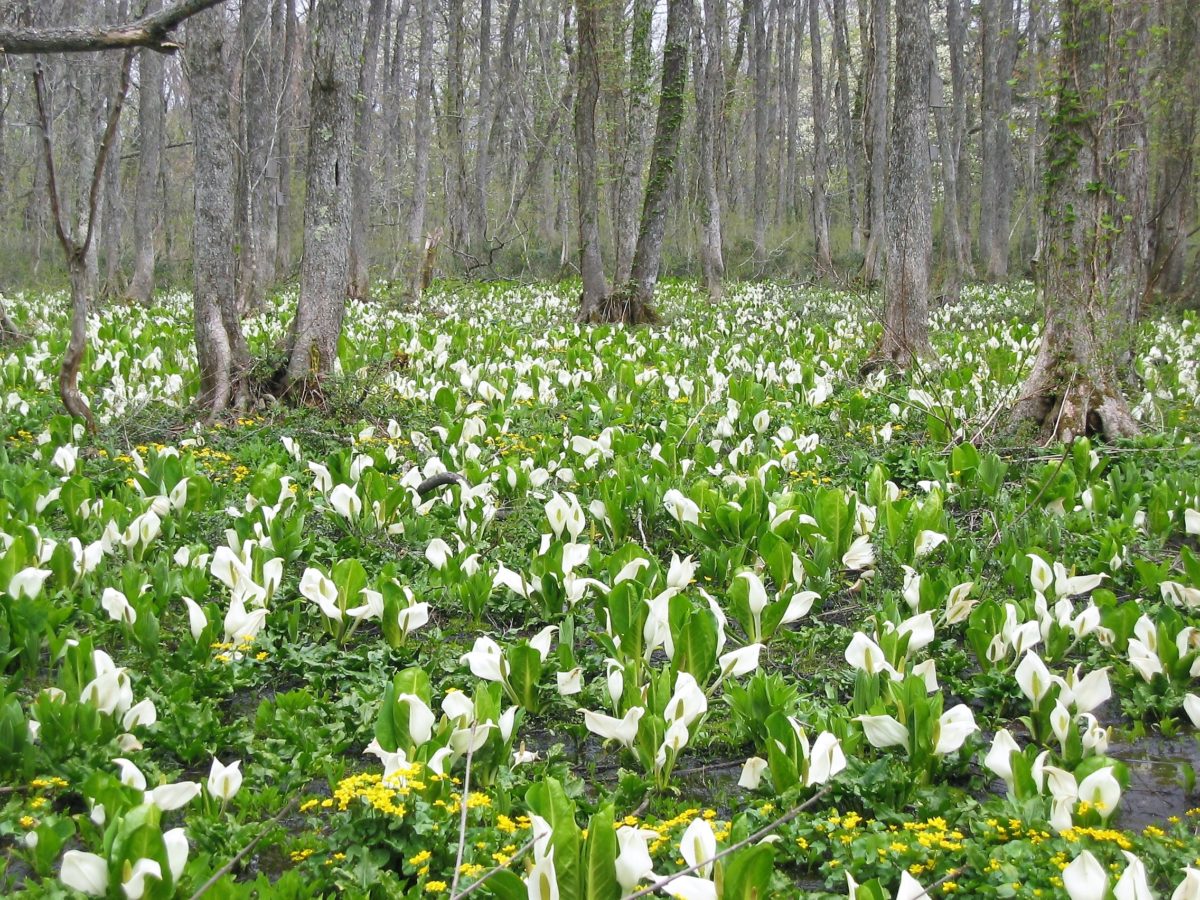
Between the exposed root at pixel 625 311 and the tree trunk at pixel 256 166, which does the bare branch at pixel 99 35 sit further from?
the exposed root at pixel 625 311

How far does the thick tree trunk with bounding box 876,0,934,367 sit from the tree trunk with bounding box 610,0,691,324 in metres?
3.99

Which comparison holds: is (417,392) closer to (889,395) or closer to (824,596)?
(889,395)

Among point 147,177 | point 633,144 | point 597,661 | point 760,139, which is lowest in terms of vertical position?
point 597,661

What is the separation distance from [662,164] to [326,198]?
654 cm

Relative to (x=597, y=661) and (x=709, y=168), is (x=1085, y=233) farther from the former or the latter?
(x=709, y=168)

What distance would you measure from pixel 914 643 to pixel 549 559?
1417 millimetres

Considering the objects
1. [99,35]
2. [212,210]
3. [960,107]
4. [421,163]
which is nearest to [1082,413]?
[99,35]

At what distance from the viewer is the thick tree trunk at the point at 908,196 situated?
8695mm

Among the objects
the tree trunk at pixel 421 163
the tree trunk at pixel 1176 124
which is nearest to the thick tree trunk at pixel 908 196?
the tree trunk at pixel 1176 124

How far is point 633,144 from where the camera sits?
1359cm

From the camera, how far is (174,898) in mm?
2090

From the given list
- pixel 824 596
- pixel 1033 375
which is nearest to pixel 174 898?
pixel 824 596

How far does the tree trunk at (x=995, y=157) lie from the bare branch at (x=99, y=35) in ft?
66.7

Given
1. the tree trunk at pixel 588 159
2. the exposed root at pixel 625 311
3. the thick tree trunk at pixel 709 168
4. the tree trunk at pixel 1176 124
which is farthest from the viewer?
the thick tree trunk at pixel 709 168
